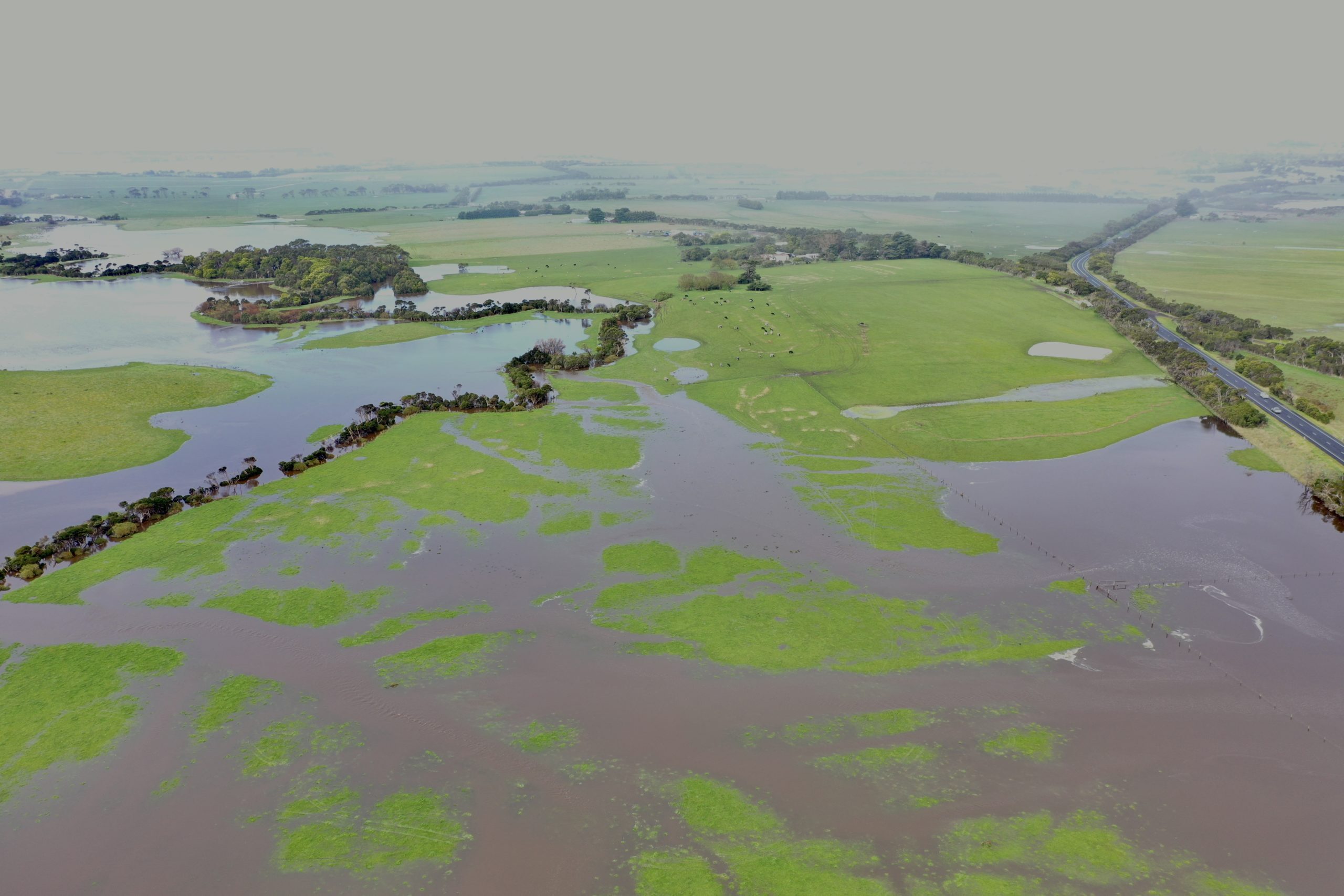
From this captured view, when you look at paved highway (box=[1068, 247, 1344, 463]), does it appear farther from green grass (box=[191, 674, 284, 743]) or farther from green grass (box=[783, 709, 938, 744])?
green grass (box=[191, 674, 284, 743])

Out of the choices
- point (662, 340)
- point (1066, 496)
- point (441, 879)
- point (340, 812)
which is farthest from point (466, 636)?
point (662, 340)

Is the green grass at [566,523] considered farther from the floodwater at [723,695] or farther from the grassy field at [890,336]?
the grassy field at [890,336]

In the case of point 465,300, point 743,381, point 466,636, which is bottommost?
point 466,636

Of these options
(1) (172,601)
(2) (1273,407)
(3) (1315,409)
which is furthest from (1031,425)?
(1) (172,601)

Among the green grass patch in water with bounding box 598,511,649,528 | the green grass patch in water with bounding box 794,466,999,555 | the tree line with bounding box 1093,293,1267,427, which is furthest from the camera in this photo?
the tree line with bounding box 1093,293,1267,427

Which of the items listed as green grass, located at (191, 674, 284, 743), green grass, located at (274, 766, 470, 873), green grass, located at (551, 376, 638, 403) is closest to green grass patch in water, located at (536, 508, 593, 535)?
green grass, located at (191, 674, 284, 743)

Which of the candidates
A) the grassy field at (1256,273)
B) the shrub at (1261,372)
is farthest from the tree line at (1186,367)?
the grassy field at (1256,273)

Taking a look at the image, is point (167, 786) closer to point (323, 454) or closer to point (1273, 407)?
point (323, 454)

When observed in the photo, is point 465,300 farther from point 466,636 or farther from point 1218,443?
point 1218,443
